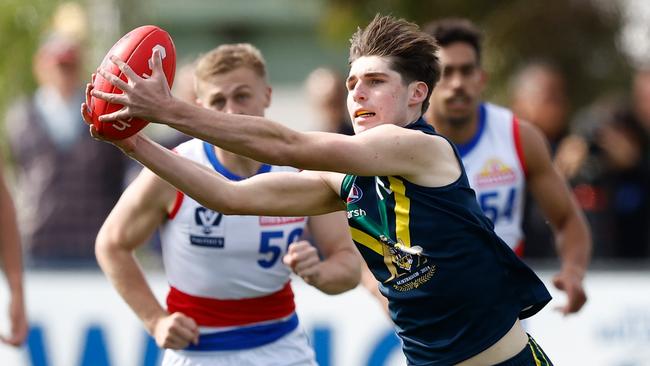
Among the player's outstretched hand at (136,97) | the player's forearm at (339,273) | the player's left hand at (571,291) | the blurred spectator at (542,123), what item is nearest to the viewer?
the player's outstretched hand at (136,97)

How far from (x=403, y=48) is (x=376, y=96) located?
22cm

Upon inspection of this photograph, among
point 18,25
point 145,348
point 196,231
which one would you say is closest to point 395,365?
point 145,348

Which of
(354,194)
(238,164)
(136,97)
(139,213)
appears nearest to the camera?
(136,97)

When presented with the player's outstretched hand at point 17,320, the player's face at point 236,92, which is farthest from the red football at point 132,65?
the player's outstretched hand at point 17,320

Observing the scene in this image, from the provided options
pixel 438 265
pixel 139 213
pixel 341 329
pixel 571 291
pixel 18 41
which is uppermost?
pixel 18 41

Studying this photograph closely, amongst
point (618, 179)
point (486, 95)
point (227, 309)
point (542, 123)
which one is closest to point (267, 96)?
point (227, 309)

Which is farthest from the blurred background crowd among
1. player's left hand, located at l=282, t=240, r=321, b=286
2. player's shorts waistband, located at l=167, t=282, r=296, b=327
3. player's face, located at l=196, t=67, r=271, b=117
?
player's left hand, located at l=282, t=240, r=321, b=286

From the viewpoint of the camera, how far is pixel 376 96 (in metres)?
4.79

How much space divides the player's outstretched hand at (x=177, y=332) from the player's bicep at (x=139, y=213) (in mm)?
429

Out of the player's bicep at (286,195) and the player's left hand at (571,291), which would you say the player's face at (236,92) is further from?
the player's left hand at (571,291)

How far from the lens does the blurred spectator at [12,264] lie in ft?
21.3

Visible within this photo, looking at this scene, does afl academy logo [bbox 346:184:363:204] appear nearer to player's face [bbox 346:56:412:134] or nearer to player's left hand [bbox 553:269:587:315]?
player's face [bbox 346:56:412:134]

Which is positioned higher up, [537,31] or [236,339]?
[537,31]

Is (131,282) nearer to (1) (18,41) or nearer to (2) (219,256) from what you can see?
(2) (219,256)
